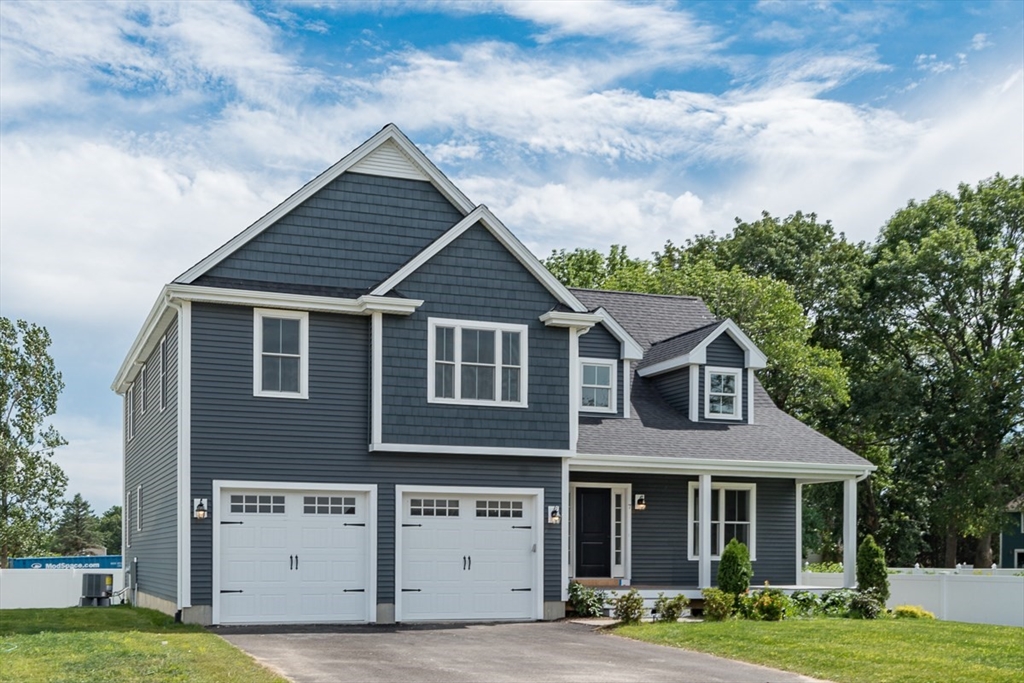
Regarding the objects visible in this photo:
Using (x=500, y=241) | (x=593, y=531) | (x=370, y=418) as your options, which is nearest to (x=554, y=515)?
(x=593, y=531)

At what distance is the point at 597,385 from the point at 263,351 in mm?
8465

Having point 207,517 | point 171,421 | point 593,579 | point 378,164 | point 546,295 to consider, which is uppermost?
point 378,164

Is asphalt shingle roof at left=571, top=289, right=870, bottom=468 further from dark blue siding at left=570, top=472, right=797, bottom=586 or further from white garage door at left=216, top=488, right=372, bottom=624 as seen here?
white garage door at left=216, top=488, right=372, bottom=624

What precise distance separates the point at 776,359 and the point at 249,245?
21.5 meters

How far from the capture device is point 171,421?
21078 millimetres

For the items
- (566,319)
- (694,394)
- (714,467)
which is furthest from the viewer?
(694,394)

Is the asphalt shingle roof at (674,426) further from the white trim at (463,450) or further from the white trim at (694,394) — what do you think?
the white trim at (463,450)

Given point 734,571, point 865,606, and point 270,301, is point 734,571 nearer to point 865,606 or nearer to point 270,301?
point 865,606

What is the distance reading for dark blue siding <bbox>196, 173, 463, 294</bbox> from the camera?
20.8 metres

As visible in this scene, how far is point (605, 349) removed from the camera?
26.3 metres

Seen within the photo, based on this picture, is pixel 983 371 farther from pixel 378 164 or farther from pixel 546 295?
pixel 378 164

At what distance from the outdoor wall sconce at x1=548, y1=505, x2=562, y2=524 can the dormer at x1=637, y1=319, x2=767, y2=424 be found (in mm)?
5533

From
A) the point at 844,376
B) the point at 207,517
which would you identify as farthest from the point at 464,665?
the point at 844,376

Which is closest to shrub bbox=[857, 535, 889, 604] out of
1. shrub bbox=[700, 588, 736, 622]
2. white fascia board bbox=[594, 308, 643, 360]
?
shrub bbox=[700, 588, 736, 622]
